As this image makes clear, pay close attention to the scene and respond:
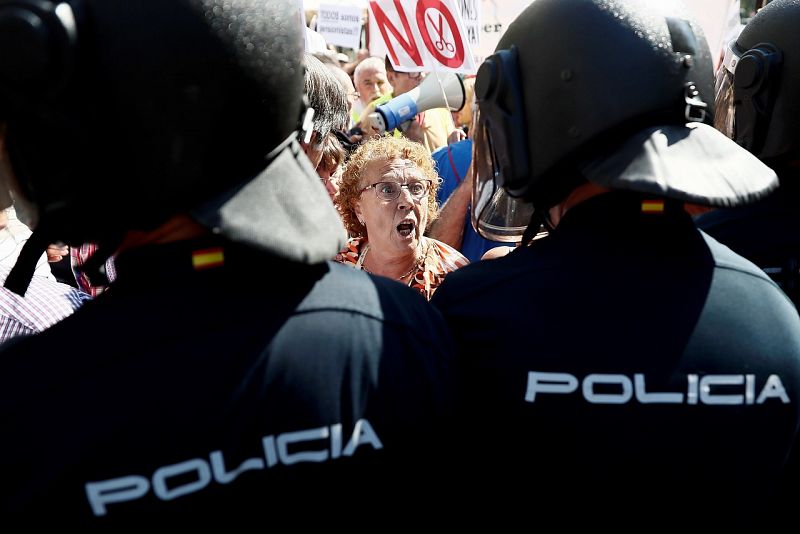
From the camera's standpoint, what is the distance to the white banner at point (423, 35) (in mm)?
4785

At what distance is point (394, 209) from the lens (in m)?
3.72

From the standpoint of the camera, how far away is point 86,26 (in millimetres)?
1237

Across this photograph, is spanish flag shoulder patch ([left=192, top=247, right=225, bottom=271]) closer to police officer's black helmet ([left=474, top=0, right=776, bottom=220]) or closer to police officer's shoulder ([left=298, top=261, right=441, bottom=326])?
police officer's shoulder ([left=298, top=261, right=441, bottom=326])

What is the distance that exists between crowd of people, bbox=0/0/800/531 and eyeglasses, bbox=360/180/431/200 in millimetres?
1720

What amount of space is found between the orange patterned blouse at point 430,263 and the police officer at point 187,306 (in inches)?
81.4

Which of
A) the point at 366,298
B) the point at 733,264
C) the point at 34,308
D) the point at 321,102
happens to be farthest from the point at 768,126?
the point at 34,308

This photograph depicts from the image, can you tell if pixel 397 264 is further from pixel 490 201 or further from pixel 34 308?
pixel 34 308

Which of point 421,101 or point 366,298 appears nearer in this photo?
point 366,298

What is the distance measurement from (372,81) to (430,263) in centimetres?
375

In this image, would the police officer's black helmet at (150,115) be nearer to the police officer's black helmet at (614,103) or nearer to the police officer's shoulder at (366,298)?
the police officer's shoulder at (366,298)

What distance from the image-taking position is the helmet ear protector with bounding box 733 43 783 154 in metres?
2.31

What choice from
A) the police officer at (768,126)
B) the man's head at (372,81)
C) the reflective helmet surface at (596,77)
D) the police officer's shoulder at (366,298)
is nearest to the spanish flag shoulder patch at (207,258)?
the police officer's shoulder at (366,298)

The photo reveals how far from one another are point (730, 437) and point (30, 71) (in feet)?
4.45

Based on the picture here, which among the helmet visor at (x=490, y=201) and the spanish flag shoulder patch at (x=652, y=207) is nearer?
the spanish flag shoulder patch at (x=652, y=207)
